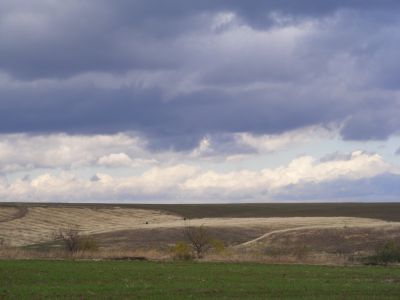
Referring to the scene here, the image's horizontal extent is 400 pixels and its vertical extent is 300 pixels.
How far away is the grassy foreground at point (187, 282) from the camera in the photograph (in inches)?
1166

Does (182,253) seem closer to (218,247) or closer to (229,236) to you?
(218,247)

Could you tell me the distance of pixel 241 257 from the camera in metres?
57.4

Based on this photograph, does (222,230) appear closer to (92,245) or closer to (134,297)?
(92,245)

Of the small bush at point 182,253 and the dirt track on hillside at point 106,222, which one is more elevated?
the dirt track on hillside at point 106,222

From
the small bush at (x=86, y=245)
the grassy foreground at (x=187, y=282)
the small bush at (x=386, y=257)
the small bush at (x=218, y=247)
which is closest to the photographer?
the grassy foreground at (x=187, y=282)

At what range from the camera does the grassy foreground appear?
1166 inches

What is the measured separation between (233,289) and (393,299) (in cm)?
721

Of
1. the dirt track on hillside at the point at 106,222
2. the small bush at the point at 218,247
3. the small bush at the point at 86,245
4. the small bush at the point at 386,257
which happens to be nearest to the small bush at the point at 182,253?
the small bush at the point at 218,247

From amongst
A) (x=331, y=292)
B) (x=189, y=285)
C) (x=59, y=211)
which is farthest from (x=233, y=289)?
(x=59, y=211)

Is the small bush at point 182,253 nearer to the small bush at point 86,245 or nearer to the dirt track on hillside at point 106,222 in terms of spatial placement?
the small bush at point 86,245

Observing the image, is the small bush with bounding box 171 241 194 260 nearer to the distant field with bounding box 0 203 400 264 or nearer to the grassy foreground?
the distant field with bounding box 0 203 400 264

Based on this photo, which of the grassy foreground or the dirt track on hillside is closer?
the grassy foreground

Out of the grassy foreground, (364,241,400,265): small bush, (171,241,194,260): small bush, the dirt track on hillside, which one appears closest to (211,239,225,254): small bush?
(171,241,194,260): small bush

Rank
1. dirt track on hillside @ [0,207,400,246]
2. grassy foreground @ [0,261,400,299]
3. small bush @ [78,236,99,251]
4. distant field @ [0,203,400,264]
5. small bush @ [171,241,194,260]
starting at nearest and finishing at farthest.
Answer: grassy foreground @ [0,261,400,299] → small bush @ [171,241,194,260] → small bush @ [78,236,99,251] → distant field @ [0,203,400,264] → dirt track on hillside @ [0,207,400,246]
